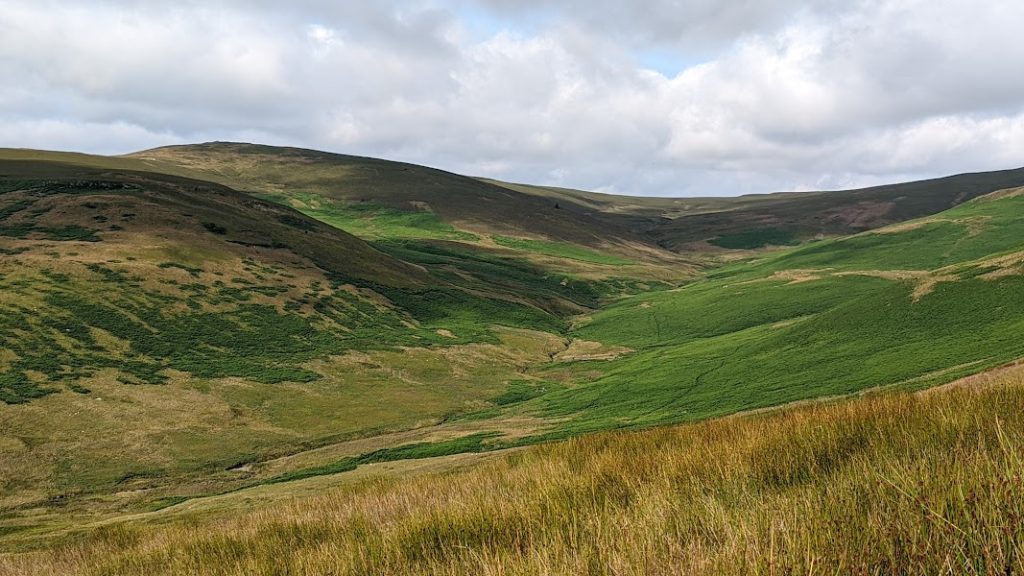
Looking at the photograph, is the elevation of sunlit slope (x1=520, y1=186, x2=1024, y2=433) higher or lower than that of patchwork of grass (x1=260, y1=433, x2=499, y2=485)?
higher

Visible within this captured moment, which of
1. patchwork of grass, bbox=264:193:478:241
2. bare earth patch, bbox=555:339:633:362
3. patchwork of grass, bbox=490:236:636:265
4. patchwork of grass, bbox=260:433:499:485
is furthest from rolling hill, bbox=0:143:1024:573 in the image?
patchwork of grass, bbox=264:193:478:241

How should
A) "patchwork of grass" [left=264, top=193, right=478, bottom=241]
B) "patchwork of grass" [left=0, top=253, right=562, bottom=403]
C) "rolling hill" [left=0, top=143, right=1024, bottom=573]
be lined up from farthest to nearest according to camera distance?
"patchwork of grass" [left=264, top=193, right=478, bottom=241] < "patchwork of grass" [left=0, top=253, right=562, bottom=403] < "rolling hill" [left=0, top=143, right=1024, bottom=573]

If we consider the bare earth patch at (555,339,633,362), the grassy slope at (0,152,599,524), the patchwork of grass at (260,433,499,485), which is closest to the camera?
the patchwork of grass at (260,433,499,485)

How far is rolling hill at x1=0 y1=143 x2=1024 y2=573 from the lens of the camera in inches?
1374

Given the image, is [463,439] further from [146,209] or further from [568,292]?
[568,292]

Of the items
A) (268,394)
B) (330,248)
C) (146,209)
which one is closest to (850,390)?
(268,394)

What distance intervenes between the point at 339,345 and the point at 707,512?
6359 centimetres

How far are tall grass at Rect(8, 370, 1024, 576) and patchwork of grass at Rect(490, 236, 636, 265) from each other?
139945 mm

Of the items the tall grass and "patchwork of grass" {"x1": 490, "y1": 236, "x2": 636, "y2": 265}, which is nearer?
the tall grass

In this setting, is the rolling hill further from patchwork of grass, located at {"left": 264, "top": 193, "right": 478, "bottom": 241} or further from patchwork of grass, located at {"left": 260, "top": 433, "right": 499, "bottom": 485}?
patchwork of grass, located at {"left": 264, "top": 193, "right": 478, "bottom": 241}

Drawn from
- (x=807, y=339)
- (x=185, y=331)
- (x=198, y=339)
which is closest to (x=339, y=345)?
(x=198, y=339)

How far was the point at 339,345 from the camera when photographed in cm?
6581

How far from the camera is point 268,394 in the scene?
171ft

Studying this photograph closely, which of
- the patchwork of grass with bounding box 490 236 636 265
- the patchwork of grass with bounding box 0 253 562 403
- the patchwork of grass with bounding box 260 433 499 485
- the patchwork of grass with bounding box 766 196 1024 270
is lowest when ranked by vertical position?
the patchwork of grass with bounding box 260 433 499 485
